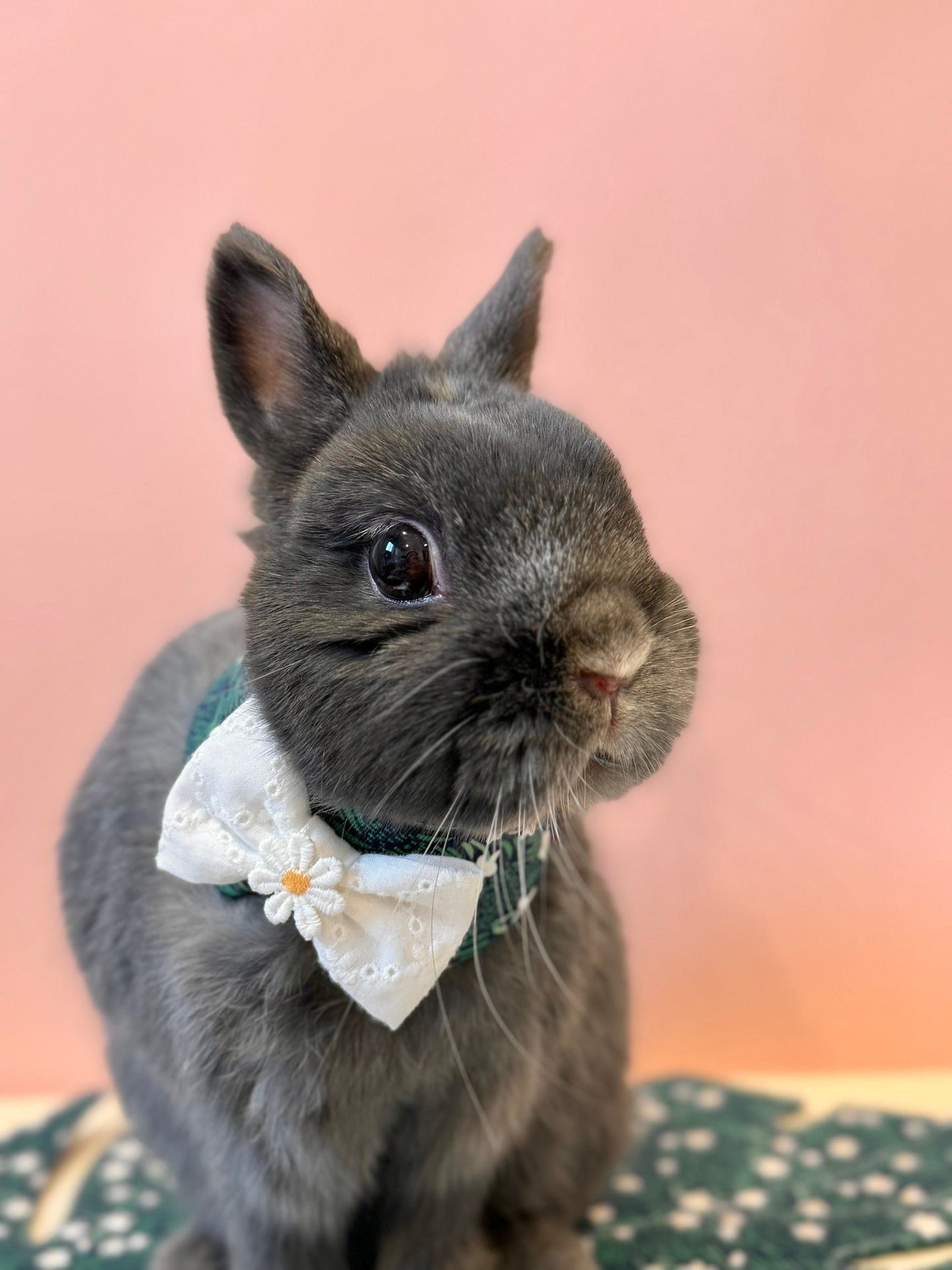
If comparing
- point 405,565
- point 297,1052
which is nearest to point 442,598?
point 405,565

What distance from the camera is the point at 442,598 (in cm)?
77

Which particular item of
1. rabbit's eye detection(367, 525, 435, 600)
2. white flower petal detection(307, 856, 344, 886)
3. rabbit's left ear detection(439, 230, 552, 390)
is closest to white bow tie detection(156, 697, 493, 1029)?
white flower petal detection(307, 856, 344, 886)

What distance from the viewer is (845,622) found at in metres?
1.62

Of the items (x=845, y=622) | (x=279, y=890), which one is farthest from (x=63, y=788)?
(x=845, y=622)

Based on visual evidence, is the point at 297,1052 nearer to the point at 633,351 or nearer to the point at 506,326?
the point at 506,326

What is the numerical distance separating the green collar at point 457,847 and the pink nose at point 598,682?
0.16 meters

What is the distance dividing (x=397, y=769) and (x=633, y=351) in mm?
925

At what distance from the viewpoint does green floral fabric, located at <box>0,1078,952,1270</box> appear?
4.11ft

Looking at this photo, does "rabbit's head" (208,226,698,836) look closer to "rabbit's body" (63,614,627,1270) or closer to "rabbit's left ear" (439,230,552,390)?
"rabbit's left ear" (439,230,552,390)

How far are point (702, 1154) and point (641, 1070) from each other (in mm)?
283

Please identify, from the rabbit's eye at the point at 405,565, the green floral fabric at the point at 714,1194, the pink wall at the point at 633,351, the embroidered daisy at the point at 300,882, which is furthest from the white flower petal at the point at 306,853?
the green floral fabric at the point at 714,1194

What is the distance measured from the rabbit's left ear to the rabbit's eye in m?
0.21

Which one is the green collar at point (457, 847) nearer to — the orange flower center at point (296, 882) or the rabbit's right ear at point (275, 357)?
the orange flower center at point (296, 882)

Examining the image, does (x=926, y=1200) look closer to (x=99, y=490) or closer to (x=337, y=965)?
(x=337, y=965)
